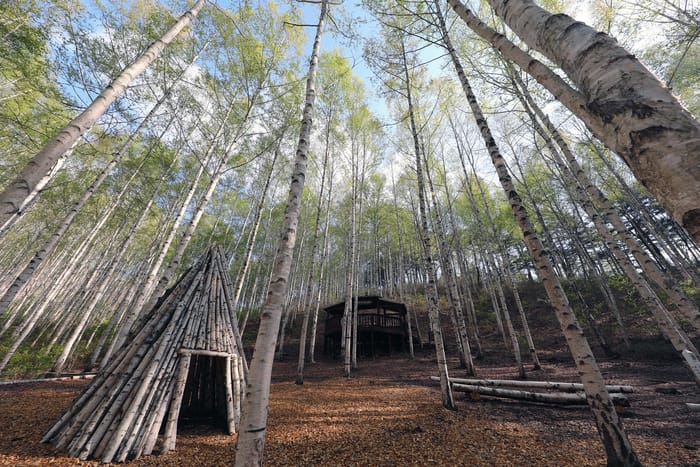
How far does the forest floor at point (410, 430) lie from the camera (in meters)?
3.30

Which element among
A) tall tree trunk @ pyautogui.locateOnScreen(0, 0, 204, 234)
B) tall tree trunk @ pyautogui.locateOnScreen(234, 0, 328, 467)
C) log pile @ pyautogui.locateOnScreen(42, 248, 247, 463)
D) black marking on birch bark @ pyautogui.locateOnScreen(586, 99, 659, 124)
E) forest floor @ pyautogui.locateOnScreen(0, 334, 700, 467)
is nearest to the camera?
black marking on birch bark @ pyautogui.locateOnScreen(586, 99, 659, 124)

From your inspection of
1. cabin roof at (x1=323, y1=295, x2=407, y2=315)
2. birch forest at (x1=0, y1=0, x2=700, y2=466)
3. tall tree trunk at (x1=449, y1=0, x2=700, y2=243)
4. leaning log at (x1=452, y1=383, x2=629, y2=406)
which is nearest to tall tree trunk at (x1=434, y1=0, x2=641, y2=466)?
birch forest at (x1=0, y1=0, x2=700, y2=466)

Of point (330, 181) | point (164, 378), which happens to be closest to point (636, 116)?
point (164, 378)

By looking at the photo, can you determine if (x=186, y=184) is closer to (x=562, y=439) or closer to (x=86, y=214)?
(x=86, y=214)

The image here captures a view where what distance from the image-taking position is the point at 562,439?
3.85 metres

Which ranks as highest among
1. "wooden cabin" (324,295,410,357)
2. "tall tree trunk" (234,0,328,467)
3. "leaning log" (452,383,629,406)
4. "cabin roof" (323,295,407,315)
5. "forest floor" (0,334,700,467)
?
"cabin roof" (323,295,407,315)

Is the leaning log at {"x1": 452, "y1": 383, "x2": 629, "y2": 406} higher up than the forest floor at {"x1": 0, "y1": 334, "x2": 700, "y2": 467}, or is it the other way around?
the leaning log at {"x1": 452, "y1": 383, "x2": 629, "y2": 406}

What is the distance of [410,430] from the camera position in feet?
13.6

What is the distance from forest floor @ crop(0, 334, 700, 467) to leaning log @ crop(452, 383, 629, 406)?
0.18 m

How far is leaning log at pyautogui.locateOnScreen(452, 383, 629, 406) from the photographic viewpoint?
505 cm

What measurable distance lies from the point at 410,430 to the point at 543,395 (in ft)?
11.6

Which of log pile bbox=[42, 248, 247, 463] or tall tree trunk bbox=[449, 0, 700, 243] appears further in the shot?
log pile bbox=[42, 248, 247, 463]

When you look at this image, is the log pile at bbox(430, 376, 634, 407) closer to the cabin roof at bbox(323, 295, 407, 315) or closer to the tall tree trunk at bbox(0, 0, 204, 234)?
the tall tree trunk at bbox(0, 0, 204, 234)

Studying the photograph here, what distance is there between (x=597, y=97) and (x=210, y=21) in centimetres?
1282
